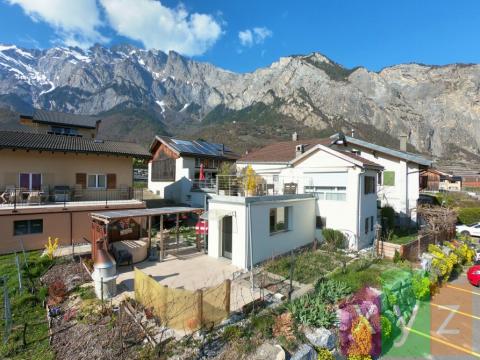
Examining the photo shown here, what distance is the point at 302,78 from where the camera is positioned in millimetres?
115812

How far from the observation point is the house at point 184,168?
2745 cm

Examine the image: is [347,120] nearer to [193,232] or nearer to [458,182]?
[458,182]

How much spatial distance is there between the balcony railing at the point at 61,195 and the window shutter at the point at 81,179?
1.39 ft

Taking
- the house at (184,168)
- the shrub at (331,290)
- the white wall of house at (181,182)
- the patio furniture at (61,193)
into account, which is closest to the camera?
the shrub at (331,290)

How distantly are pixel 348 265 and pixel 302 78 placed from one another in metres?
115

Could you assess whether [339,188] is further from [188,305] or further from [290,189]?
[188,305]

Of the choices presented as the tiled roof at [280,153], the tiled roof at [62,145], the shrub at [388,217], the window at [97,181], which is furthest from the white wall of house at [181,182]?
the shrub at [388,217]

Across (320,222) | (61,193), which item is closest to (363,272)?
(320,222)

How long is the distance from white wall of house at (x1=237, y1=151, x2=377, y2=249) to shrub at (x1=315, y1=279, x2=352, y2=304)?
22.4 ft

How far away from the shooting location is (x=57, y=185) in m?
18.5

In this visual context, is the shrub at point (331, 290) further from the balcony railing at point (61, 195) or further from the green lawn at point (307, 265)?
the balcony railing at point (61, 195)

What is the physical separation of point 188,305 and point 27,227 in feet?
43.4

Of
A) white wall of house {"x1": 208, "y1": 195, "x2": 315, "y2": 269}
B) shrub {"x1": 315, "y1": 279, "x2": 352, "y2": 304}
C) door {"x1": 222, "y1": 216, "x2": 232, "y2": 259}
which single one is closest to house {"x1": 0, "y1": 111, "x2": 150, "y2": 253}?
white wall of house {"x1": 208, "y1": 195, "x2": 315, "y2": 269}

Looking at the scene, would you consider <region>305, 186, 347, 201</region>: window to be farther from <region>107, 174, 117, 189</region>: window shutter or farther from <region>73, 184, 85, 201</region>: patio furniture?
<region>73, 184, 85, 201</region>: patio furniture
